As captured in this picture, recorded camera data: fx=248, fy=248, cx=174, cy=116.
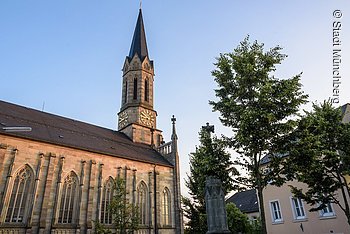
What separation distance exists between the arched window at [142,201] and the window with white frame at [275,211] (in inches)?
432

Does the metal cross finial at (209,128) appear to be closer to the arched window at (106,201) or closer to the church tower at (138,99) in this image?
the arched window at (106,201)

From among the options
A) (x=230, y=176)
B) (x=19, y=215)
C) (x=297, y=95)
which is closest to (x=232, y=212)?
(x=230, y=176)

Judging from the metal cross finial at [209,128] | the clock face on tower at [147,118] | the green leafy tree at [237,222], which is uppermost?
the clock face on tower at [147,118]

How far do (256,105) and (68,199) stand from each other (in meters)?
14.1

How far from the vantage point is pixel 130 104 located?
30.1 m

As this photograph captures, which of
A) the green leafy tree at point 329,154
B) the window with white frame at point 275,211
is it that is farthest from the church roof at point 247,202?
the green leafy tree at point 329,154

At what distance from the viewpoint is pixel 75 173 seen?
712 inches

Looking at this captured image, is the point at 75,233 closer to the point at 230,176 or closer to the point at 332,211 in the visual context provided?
the point at 230,176

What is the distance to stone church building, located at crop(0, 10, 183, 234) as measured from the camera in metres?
15.3

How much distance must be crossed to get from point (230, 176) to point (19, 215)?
1277 centimetres

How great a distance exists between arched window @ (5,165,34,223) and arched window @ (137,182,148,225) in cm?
832

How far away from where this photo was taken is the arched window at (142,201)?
20.8 m

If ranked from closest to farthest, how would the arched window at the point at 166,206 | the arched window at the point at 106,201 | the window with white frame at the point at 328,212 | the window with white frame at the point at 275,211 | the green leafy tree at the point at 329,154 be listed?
1. the green leafy tree at the point at 329,154
2. the window with white frame at the point at 328,212
3. the arched window at the point at 106,201
4. the window with white frame at the point at 275,211
5. the arched window at the point at 166,206

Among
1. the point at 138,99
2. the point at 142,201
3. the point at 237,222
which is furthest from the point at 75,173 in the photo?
the point at 237,222
